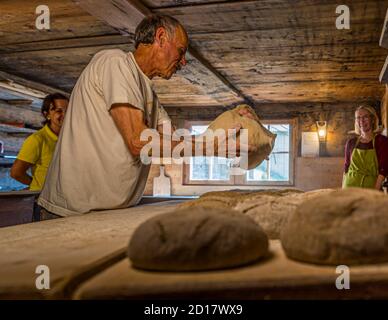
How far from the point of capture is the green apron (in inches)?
162

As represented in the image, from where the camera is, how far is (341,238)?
717mm

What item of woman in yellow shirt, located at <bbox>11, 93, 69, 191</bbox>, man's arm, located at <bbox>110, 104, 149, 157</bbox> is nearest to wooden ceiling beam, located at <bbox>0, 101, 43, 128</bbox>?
woman in yellow shirt, located at <bbox>11, 93, 69, 191</bbox>

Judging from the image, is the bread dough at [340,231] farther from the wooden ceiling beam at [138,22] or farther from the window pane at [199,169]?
the window pane at [199,169]

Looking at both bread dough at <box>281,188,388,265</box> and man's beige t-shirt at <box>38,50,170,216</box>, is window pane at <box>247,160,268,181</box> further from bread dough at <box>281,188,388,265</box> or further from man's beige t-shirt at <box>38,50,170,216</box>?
bread dough at <box>281,188,388,265</box>

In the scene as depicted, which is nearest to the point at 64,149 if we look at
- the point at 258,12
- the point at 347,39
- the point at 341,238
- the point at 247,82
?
the point at 341,238

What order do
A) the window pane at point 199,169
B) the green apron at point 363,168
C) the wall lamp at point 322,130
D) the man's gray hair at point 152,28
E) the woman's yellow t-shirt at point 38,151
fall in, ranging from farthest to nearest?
the window pane at point 199,169
the wall lamp at point 322,130
the green apron at point 363,168
the woman's yellow t-shirt at point 38,151
the man's gray hair at point 152,28

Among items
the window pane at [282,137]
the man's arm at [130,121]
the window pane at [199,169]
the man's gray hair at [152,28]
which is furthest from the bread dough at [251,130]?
the window pane at [199,169]

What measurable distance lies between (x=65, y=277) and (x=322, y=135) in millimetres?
6638

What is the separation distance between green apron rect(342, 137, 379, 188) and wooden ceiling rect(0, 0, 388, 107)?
0.97 m

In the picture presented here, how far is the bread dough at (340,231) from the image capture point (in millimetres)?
704

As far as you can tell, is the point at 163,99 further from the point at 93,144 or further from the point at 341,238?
the point at 341,238

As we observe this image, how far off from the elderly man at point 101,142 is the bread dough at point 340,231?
39.7 inches

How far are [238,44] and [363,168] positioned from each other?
1838 mm

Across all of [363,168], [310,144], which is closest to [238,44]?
[363,168]
